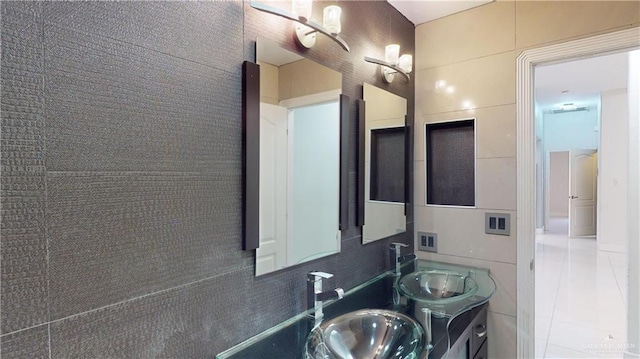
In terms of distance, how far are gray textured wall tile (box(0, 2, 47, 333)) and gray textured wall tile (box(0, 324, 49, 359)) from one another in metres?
0.02

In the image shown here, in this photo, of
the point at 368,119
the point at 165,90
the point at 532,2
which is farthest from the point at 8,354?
the point at 532,2

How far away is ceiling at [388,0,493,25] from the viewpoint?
2084mm

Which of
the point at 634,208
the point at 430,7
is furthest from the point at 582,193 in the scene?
the point at 430,7

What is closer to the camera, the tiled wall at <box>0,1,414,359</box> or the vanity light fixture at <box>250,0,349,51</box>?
the tiled wall at <box>0,1,414,359</box>

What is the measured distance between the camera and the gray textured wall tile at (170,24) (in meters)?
0.82

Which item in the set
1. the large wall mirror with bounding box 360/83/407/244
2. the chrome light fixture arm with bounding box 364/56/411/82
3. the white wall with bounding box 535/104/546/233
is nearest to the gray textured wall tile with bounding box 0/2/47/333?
the large wall mirror with bounding box 360/83/407/244

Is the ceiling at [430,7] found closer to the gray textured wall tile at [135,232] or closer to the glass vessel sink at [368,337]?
the gray textured wall tile at [135,232]

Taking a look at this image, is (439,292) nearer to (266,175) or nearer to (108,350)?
(266,175)

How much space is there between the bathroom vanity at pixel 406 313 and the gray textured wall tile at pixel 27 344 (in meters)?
0.51

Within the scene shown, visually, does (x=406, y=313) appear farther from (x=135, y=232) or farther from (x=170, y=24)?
(x=170, y=24)

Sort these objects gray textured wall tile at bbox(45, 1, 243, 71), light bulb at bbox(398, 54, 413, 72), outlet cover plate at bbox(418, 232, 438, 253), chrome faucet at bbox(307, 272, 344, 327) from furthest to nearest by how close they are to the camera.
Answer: outlet cover plate at bbox(418, 232, 438, 253) < light bulb at bbox(398, 54, 413, 72) < chrome faucet at bbox(307, 272, 344, 327) < gray textured wall tile at bbox(45, 1, 243, 71)

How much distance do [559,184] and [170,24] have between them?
1192cm

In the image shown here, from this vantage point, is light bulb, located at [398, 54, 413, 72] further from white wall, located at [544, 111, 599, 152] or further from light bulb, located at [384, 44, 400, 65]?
white wall, located at [544, 111, 599, 152]

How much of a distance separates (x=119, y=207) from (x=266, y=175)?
54 centimetres
